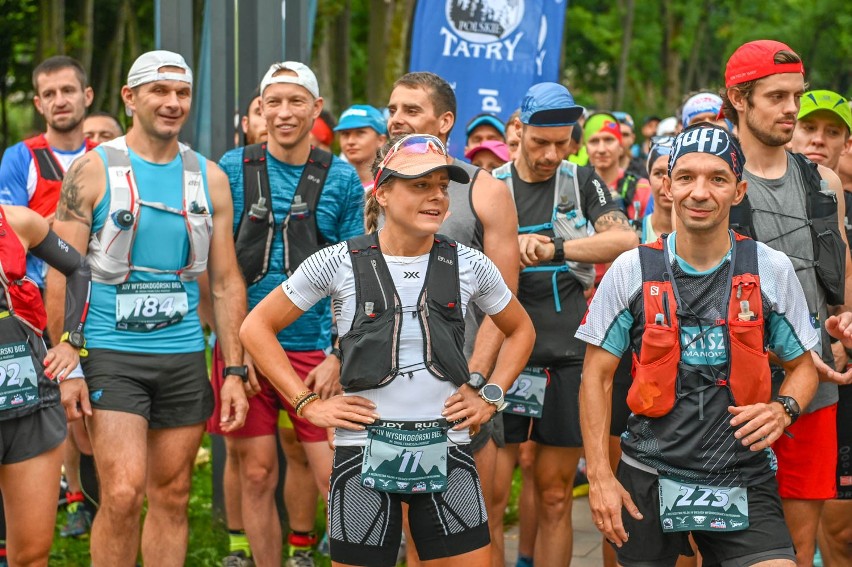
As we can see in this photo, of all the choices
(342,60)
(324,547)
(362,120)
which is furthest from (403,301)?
(342,60)

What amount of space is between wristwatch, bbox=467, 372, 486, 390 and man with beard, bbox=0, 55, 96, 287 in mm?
3870

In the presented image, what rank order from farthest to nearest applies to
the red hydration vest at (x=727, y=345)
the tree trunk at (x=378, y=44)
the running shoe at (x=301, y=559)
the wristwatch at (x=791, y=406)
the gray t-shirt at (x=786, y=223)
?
the tree trunk at (x=378, y=44)
the running shoe at (x=301, y=559)
the gray t-shirt at (x=786, y=223)
the wristwatch at (x=791, y=406)
the red hydration vest at (x=727, y=345)

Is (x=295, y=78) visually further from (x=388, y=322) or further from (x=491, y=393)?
(x=491, y=393)

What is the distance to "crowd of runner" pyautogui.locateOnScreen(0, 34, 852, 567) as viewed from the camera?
439cm

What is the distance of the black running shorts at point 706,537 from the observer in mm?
4305

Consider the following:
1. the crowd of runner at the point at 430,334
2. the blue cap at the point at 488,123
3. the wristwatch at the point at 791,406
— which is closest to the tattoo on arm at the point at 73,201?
the crowd of runner at the point at 430,334

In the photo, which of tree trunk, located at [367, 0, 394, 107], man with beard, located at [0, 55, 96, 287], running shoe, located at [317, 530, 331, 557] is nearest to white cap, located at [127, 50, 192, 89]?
man with beard, located at [0, 55, 96, 287]

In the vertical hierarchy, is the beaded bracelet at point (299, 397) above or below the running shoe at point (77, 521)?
above

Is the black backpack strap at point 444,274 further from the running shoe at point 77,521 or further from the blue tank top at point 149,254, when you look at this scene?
the running shoe at point 77,521

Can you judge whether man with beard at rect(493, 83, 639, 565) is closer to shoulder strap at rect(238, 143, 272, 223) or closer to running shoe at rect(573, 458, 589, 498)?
shoulder strap at rect(238, 143, 272, 223)

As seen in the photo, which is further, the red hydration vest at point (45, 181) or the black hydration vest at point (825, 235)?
the red hydration vest at point (45, 181)

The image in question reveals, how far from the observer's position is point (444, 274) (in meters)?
4.54

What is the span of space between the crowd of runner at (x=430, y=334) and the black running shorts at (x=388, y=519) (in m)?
0.01

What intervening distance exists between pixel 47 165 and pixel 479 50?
3831 millimetres
